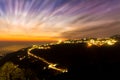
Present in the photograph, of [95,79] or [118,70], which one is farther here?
[118,70]

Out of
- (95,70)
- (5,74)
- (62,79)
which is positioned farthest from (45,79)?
(95,70)

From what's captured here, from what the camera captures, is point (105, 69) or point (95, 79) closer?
point (95, 79)

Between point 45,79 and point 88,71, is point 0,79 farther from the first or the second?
point 88,71

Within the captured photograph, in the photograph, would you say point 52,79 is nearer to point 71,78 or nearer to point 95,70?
point 71,78

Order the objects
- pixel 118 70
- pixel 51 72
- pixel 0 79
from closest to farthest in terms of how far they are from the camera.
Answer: pixel 0 79
pixel 118 70
pixel 51 72

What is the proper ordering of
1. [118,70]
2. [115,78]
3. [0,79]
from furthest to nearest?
[118,70]
[115,78]
[0,79]

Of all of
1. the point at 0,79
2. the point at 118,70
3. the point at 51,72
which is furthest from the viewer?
the point at 51,72

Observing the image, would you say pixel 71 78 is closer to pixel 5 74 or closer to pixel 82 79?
pixel 82 79


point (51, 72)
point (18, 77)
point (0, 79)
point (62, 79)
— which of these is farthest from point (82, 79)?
point (0, 79)

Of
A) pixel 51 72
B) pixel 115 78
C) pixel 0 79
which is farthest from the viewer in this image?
pixel 51 72
